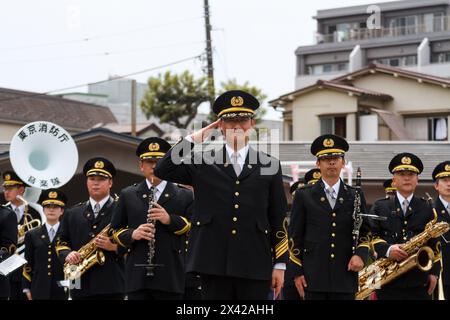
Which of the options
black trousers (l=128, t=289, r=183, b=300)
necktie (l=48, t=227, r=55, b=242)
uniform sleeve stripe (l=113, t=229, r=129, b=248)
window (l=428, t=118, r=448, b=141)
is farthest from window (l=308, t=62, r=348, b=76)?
black trousers (l=128, t=289, r=183, b=300)

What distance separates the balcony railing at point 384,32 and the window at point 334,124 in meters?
28.2

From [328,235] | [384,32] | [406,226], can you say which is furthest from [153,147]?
[384,32]

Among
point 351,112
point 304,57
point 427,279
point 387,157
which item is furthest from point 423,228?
point 304,57

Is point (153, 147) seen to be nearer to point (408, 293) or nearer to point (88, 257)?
point (88, 257)

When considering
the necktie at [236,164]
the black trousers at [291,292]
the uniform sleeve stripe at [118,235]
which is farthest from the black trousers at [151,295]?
the black trousers at [291,292]

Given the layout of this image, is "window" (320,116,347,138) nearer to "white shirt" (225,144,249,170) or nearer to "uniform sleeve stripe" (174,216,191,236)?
"uniform sleeve stripe" (174,216,191,236)

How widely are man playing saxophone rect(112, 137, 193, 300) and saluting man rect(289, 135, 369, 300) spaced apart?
1186mm

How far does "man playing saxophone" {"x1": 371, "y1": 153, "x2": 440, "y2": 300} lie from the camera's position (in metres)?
10.4

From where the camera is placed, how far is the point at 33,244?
12.9 meters

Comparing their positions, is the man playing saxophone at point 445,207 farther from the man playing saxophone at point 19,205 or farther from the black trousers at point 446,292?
the man playing saxophone at point 19,205

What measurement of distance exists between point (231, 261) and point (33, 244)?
20.5ft

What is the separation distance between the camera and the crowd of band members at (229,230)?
290 inches

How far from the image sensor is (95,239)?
10.1 m

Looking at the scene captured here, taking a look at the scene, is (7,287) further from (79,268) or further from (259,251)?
(259,251)
